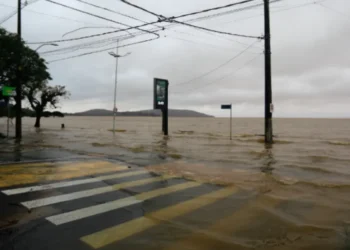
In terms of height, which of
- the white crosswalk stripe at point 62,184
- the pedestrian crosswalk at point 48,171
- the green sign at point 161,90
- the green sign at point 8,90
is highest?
the green sign at point 161,90

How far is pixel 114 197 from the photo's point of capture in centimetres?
649

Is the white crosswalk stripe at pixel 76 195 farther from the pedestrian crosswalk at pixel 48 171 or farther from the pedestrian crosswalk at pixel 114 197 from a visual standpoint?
the pedestrian crosswalk at pixel 48 171

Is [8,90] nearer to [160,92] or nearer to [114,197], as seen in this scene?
[160,92]

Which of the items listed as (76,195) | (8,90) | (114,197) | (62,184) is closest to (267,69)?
(62,184)

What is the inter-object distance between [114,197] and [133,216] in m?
1.31

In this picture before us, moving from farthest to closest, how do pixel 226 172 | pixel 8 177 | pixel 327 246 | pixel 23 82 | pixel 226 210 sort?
pixel 23 82 < pixel 226 172 < pixel 8 177 < pixel 226 210 < pixel 327 246

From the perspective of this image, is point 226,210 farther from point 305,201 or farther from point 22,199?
point 22,199

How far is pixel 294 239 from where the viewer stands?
14.8 ft

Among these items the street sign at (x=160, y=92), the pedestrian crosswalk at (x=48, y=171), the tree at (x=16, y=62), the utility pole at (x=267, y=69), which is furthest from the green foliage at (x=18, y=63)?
the utility pole at (x=267, y=69)

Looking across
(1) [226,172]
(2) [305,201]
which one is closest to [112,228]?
(2) [305,201]

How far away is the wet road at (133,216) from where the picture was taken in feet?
14.1

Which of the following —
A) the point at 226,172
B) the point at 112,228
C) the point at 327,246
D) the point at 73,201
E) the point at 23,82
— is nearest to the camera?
the point at 327,246

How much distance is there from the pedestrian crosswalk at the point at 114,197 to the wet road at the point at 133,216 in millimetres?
15

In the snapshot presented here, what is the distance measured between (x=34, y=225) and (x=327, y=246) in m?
4.37
